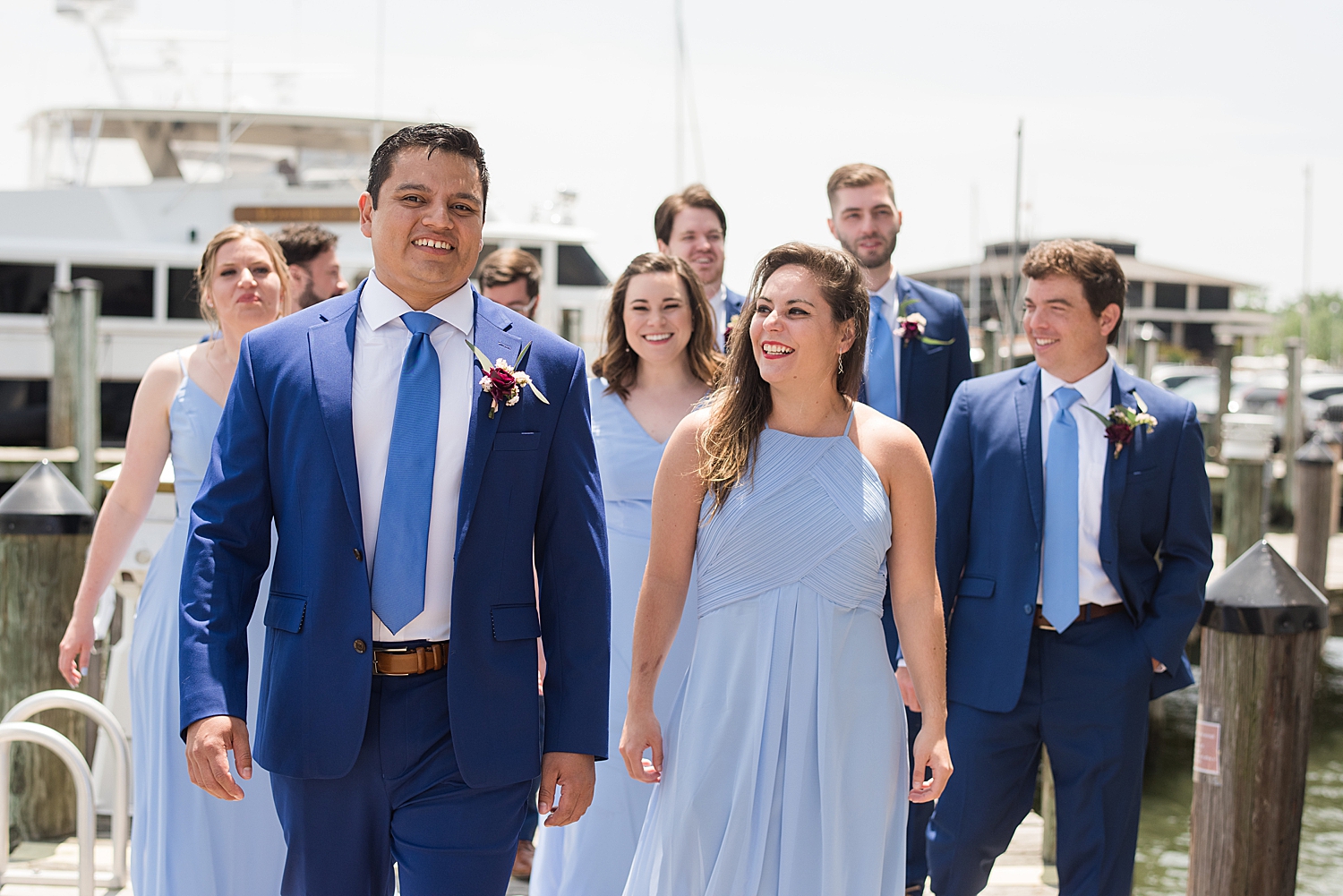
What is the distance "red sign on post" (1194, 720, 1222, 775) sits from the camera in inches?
168

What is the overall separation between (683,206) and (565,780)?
3.08 m

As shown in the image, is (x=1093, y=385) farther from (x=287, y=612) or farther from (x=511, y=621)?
(x=287, y=612)

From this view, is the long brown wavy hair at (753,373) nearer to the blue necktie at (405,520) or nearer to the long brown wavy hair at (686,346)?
the blue necktie at (405,520)

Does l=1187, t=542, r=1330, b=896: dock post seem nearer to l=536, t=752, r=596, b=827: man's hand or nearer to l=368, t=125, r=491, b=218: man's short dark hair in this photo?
l=536, t=752, r=596, b=827: man's hand

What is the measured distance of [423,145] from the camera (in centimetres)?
260

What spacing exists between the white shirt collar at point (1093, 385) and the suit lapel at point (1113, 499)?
0.11ft

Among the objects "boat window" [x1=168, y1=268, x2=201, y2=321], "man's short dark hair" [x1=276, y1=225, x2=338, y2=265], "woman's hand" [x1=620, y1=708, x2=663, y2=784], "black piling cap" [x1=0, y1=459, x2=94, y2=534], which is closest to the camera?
"woman's hand" [x1=620, y1=708, x2=663, y2=784]

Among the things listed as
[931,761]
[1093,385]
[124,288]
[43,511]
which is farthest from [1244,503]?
[124,288]

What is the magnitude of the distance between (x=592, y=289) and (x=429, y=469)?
46.2 feet

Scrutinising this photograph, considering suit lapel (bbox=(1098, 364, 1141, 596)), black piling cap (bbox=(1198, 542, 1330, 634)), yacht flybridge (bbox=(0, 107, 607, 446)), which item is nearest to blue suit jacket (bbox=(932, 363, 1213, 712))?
suit lapel (bbox=(1098, 364, 1141, 596))

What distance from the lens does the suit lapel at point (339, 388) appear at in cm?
248

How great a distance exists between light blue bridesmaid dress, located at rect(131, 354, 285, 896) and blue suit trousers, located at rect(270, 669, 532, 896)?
1153mm

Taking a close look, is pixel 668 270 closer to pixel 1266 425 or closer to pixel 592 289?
pixel 1266 425

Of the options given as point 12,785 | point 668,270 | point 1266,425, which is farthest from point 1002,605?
point 1266,425
